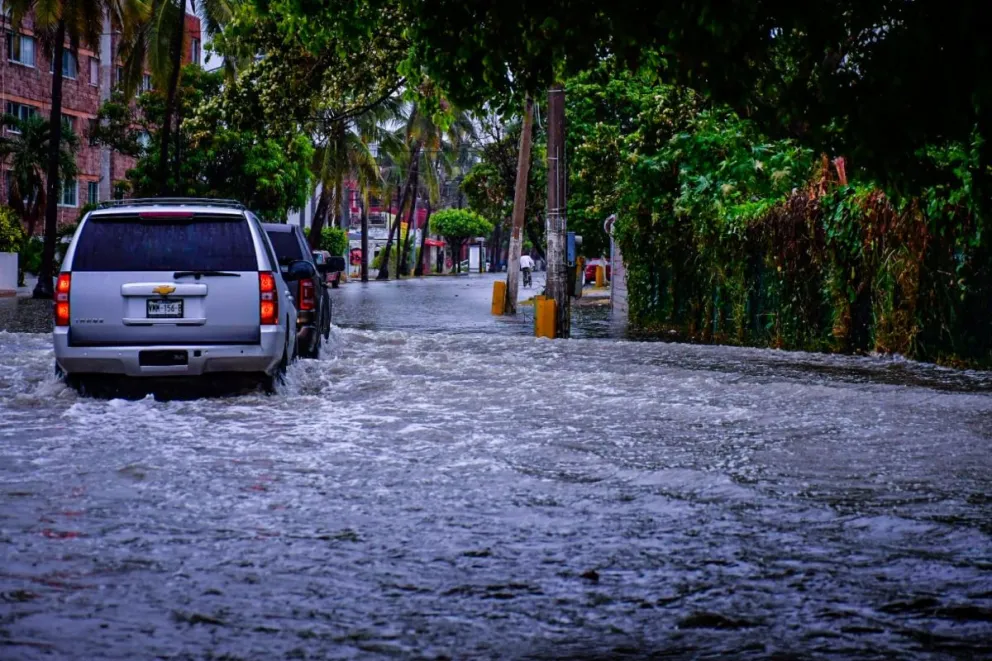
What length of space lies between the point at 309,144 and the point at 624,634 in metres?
52.1

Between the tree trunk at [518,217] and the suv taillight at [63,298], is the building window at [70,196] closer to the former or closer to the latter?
the tree trunk at [518,217]

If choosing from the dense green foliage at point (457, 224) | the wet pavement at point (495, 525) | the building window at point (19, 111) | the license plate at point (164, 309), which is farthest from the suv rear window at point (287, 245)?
the dense green foliage at point (457, 224)

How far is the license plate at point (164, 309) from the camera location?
41.0 ft

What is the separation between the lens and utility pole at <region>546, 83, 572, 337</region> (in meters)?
24.8

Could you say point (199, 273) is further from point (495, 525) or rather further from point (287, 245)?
point (495, 525)

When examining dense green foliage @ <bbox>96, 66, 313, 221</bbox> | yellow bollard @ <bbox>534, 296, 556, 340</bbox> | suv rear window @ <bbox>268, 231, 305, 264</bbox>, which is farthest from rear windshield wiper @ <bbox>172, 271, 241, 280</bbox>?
dense green foliage @ <bbox>96, 66, 313, 221</bbox>

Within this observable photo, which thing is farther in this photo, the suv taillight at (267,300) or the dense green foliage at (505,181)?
the dense green foliage at (505,181)

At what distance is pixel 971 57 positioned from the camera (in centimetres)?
930

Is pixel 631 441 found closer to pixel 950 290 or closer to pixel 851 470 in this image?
pixel 851 470

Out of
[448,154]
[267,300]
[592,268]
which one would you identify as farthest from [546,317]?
[448,154]

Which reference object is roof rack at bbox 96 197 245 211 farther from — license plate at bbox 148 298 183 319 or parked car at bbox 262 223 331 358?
parked car at bbox 262 223 331 358

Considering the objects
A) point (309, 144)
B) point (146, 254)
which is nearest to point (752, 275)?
point (146, 254)

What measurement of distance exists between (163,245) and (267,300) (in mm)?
1021

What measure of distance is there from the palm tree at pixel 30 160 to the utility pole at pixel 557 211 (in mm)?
27627
